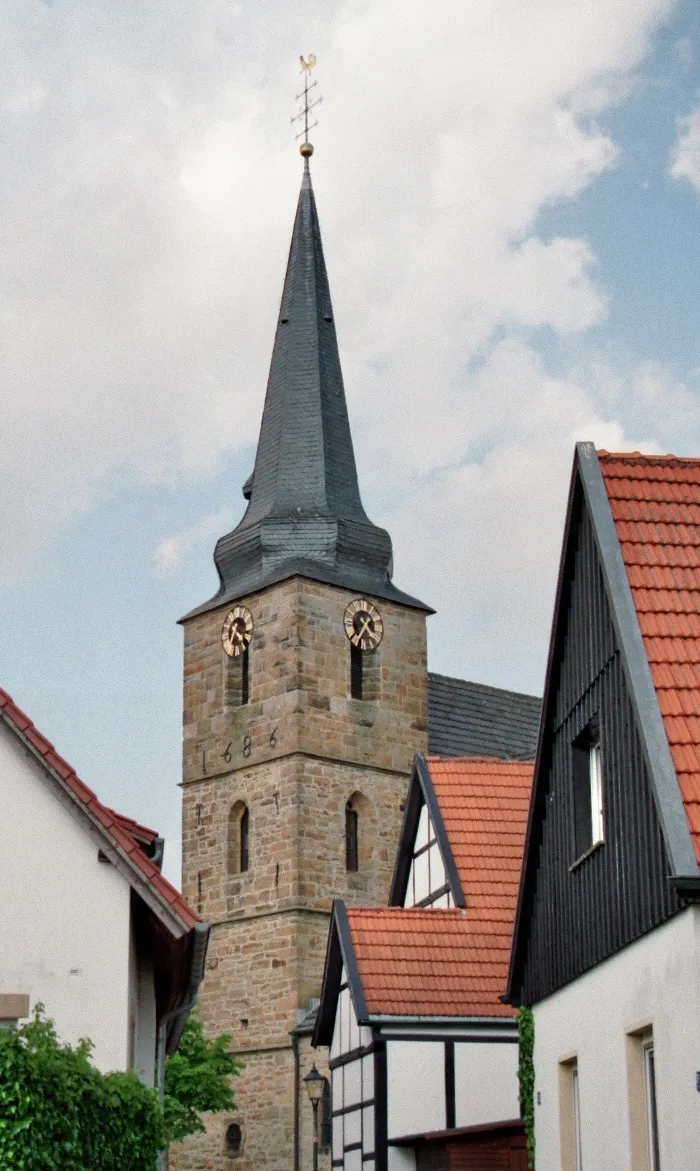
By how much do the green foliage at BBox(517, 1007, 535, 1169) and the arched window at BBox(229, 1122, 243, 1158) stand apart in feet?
80.9

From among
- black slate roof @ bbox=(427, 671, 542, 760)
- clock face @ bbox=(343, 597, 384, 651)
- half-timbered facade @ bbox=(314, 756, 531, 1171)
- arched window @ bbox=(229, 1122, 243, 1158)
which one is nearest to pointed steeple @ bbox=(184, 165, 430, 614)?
clock face @ bbox=(343, 597, 384, 651)

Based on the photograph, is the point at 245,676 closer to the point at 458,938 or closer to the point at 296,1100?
the point at 296,1100

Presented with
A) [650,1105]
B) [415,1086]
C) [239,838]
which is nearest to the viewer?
[650,1105]

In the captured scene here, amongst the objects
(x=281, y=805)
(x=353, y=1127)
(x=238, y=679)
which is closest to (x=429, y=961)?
(x=353, y=1127)

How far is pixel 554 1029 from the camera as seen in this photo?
1292 centimetres

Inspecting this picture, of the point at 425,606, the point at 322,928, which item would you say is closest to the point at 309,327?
the point at 425,606

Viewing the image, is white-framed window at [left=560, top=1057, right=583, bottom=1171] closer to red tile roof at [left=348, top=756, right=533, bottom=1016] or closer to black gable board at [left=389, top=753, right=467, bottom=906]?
red tile roof at [left=348, top=756, right=533, bottom=1016]

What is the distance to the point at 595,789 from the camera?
1233cm

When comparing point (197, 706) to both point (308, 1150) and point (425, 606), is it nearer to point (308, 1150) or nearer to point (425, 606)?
point (425, 606)

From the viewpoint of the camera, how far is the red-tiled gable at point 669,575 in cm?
985

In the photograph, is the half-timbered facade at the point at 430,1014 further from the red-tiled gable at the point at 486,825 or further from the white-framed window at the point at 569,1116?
the white-framed window at the point at 569,1116

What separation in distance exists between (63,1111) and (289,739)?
101ft

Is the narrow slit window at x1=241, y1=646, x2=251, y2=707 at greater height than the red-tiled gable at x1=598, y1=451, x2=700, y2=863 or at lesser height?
greater

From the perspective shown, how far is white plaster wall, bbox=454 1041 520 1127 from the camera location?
18312 mm
